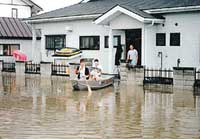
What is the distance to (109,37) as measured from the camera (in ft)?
99.5

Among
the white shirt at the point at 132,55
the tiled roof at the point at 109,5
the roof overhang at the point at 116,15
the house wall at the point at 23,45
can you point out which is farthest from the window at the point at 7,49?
the white shirt at the point at 132,55

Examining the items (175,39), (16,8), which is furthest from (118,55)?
(16,8)

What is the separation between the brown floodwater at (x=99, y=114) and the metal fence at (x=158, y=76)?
3.71 ft

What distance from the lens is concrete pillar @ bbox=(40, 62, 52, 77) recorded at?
1265 inches

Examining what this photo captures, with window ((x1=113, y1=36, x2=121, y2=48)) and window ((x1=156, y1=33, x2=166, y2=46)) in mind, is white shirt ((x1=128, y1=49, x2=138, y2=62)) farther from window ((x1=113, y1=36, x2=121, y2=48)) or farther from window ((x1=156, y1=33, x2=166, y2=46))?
window ((x1=113, y1=36, x2=121, y2=48))

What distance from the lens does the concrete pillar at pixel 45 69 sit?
32.1 meters

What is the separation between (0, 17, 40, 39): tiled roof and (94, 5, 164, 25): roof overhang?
49.7 feet

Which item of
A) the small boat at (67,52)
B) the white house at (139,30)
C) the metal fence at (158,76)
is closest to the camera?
the metal fence at (158,76)

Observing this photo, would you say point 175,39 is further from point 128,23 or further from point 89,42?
point 89,42

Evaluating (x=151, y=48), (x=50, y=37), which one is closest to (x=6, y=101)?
(x=151, y=48)

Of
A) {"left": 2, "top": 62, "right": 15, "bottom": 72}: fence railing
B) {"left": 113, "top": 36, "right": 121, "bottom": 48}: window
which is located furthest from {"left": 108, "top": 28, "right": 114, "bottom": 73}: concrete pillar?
{"left": 2, "top": 62, "right": 15, "bottom": 72}: fence railing

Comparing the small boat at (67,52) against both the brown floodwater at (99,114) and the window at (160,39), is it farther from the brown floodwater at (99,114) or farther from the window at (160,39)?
the brown floodwater at (99,114)

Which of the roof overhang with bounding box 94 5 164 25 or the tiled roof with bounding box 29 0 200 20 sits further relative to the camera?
the tiled roof with bounding box 29 0 200 20

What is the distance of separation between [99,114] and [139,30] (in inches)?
580
